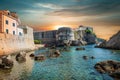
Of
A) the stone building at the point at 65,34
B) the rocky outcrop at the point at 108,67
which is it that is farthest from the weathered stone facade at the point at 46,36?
the rocky outcrop at the point at 108,67

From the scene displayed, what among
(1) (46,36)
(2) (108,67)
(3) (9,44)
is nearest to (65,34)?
(1) (46,36)

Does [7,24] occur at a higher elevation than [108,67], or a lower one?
higher

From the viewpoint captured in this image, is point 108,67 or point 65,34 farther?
point 65,34

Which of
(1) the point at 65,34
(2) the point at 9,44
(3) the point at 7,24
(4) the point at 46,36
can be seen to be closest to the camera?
(2) the point at 9,44

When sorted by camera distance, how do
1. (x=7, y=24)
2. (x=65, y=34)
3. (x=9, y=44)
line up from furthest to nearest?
(x=65, y=34) < (x=7, y=24) < (x=9, y=44)

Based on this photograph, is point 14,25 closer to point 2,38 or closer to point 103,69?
point 2,38

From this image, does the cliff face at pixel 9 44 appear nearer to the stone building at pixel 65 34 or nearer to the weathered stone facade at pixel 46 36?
the stone building at pixel 65 34

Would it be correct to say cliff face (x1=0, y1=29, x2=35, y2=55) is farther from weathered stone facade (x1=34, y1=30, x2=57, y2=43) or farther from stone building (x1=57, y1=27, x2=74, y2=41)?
weathered stone facade (x1=34, y1=30, x2=57, y2=43)

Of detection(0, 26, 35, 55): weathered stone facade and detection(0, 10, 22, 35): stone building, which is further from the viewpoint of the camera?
detection(0, 10, 22, 35): stone building

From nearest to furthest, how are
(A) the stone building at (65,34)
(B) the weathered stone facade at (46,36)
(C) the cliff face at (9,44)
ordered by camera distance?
(C) the cliff face at (9,44)
(A) the stone building at (65,34)
(B) the weathered stone facade at (46,36)

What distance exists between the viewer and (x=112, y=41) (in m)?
98.6

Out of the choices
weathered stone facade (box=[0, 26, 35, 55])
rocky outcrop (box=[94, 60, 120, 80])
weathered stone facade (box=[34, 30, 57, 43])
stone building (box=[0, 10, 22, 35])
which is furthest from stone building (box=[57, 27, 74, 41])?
rocky outcrop (box=[94, 60, 120, 80])

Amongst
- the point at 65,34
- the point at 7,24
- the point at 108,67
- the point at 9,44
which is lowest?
the point at 108,67

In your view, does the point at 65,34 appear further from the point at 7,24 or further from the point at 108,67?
the point at 108,67
